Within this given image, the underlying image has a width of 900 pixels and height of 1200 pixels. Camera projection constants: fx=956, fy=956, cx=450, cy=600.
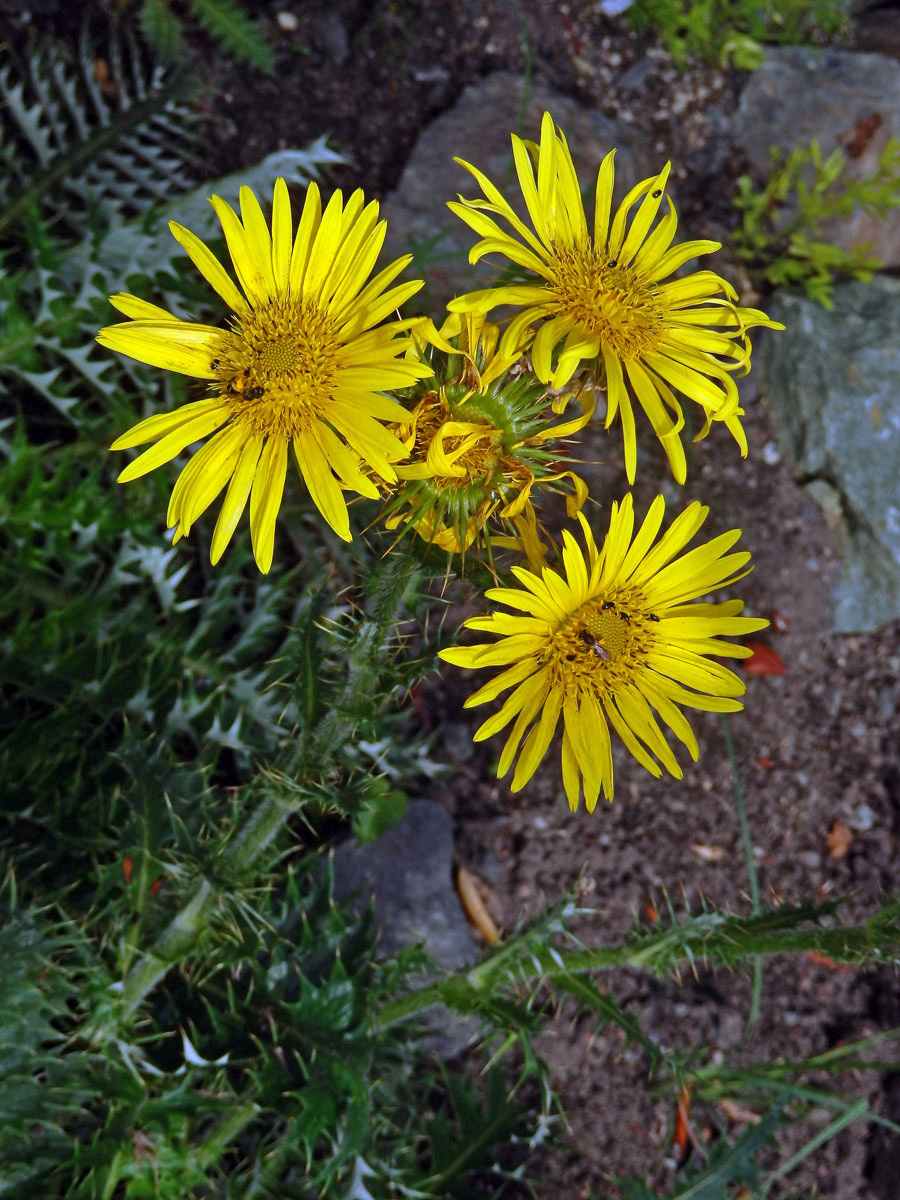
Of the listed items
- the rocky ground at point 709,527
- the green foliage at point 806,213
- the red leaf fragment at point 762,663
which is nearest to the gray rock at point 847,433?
the rocky ground at point 709,527

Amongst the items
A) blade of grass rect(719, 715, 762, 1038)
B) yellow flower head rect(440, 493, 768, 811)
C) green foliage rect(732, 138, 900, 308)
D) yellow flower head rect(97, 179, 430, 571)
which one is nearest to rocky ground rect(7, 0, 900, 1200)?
green foliage rect(732, 138, 900, 308)

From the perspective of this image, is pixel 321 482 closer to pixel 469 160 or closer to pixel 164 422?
pixel 164 422

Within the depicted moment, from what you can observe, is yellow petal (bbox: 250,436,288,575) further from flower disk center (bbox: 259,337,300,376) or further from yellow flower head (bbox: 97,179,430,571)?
flower disk center (bbox: 259,337,300,376)

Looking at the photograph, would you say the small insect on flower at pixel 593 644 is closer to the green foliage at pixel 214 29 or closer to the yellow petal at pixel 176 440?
the yellow petal at pixel 176 440

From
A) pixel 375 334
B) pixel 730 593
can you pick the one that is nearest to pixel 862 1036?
pixel 730 593

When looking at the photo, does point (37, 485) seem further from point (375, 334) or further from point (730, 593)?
point (730, 593)
